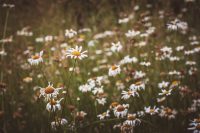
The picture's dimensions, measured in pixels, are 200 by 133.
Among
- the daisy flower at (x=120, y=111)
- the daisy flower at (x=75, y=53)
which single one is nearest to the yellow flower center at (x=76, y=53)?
the daisy flower at (x=75, y=53)

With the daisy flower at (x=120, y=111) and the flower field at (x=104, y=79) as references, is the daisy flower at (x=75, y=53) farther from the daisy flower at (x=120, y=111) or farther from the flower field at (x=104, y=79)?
the daisy flower at (x=120, y=111)

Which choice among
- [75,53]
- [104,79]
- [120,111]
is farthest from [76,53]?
[104,79]

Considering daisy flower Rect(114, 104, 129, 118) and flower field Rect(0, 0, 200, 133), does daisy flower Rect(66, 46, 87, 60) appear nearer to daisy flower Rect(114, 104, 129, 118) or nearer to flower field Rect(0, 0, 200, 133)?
flower field Rect(0, 0, 200, 133)

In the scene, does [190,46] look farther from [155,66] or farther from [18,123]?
[18,123]

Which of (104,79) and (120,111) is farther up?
(104,79)

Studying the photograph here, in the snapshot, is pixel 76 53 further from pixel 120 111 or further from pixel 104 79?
pixel 104 79

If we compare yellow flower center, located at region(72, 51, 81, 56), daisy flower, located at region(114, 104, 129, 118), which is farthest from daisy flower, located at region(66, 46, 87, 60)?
daisy flower, located at region(114, 104, 129, 118)

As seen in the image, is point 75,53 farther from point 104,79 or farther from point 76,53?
point 104,79

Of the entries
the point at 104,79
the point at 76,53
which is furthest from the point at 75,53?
the point at 104,79

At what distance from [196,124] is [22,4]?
5.30 metres

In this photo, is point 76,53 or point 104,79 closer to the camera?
point 76,53

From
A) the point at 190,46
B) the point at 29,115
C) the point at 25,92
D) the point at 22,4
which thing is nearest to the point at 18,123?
the point at 29,115

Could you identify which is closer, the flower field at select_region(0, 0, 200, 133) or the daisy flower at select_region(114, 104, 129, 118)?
the daisy flower at select_region(114, 104, 129, 118)

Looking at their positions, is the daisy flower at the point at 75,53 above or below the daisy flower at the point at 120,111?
above
